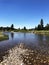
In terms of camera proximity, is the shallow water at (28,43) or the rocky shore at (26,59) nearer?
the rocky shore at (26,59)

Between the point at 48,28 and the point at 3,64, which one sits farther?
the point at 48,28

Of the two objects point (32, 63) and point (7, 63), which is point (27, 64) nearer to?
point (32, 63)

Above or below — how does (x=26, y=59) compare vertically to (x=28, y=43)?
below

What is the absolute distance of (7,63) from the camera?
17.5 meters

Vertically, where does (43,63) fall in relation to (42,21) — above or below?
below

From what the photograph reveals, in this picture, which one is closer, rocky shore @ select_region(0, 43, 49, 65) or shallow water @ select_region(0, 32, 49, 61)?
rocky shore @ select_region(0, 43, 49, 65)

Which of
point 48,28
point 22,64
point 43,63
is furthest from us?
point 48,28

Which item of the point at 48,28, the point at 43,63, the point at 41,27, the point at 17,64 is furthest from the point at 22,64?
the point at 41,27

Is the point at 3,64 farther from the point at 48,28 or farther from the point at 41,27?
the point at 41,27

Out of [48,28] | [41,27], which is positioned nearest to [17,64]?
[48,28]

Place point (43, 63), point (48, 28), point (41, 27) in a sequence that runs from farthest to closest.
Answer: point (41, 27)
point (48, 28)
point (43, 63)

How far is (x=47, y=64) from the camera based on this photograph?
17.6 m

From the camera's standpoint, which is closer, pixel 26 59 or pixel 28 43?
pixel 26 59

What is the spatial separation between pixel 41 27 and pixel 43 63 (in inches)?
6207
